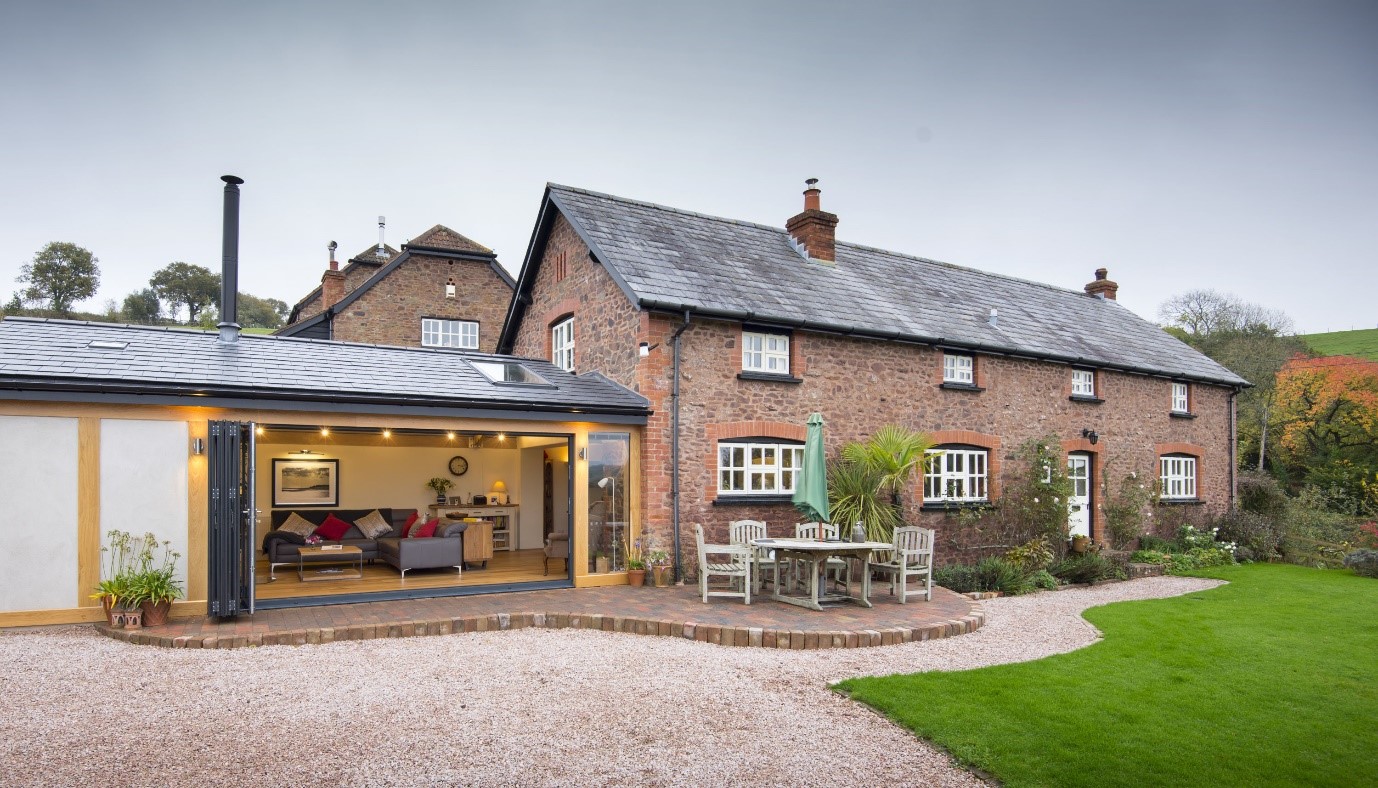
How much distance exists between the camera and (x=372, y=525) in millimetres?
14180

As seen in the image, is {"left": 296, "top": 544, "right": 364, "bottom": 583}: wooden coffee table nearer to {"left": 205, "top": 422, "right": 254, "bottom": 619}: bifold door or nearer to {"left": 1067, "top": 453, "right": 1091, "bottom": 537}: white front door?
{"left": 205, "top": 422, "right": 254, "bottom": 619}: bifold door

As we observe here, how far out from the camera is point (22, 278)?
156 feet

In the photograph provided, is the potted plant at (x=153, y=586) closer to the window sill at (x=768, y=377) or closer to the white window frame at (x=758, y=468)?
the white window frame at (x=758, y=468)

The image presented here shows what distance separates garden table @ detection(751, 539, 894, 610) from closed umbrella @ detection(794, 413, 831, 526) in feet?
1.92

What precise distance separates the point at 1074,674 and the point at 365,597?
320 inches

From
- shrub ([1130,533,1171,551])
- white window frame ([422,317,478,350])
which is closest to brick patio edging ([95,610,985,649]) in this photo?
shrub ([1130,533,1171,551])

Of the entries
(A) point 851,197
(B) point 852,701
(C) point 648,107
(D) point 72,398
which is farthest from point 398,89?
(B) point 852,701

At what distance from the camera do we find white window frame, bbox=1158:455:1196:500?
1861 centimetres

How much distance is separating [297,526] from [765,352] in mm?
8583

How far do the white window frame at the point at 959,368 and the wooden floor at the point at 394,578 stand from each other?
795 cm

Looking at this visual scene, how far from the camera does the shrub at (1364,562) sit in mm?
15078

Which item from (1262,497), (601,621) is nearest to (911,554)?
(601,621)

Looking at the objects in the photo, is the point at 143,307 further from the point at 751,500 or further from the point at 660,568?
the point at 751,500

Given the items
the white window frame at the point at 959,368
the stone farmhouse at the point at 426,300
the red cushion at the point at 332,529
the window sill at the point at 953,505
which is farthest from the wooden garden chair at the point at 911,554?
the stone farmhouse at the point at 426,300
